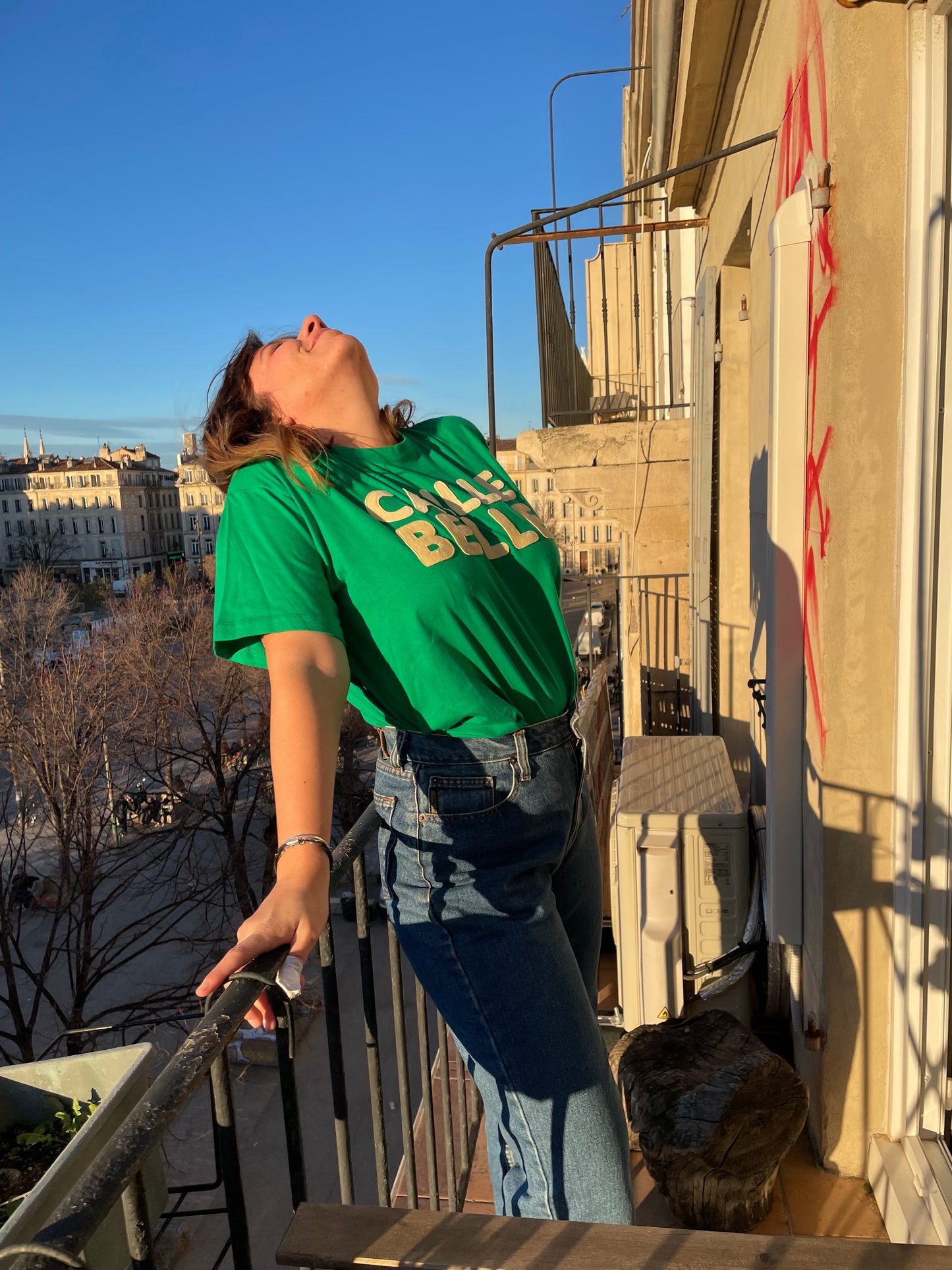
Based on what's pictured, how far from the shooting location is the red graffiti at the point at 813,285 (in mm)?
2492

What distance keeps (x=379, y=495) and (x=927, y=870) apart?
5.88ft

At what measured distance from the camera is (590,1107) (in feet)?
5.22

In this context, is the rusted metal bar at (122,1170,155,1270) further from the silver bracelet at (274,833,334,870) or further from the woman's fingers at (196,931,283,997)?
the silver bracelet at (274,833,334,870)

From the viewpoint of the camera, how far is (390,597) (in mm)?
1505

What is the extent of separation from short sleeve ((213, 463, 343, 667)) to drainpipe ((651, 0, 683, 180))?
3.79 metres

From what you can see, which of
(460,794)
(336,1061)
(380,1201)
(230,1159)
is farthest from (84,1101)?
(460,794)

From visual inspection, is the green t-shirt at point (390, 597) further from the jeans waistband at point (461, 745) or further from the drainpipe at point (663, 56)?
the drainpipe at point (663, 56)

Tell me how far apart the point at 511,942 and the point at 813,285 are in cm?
205

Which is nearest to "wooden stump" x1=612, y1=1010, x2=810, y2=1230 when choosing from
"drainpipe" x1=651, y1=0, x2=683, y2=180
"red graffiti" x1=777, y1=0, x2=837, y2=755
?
"red graffiti" x1=777, y1=0, x2=837, y2=755

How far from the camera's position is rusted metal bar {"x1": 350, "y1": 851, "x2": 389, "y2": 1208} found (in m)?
1.92

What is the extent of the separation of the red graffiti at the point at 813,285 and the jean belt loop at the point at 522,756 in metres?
1.33

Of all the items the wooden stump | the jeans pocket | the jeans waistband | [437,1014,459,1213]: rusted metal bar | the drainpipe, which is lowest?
the wooden stump

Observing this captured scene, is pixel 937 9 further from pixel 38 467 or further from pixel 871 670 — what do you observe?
pixel 38 467

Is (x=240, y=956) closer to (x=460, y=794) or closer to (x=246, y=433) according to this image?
(x=460, y=794)
